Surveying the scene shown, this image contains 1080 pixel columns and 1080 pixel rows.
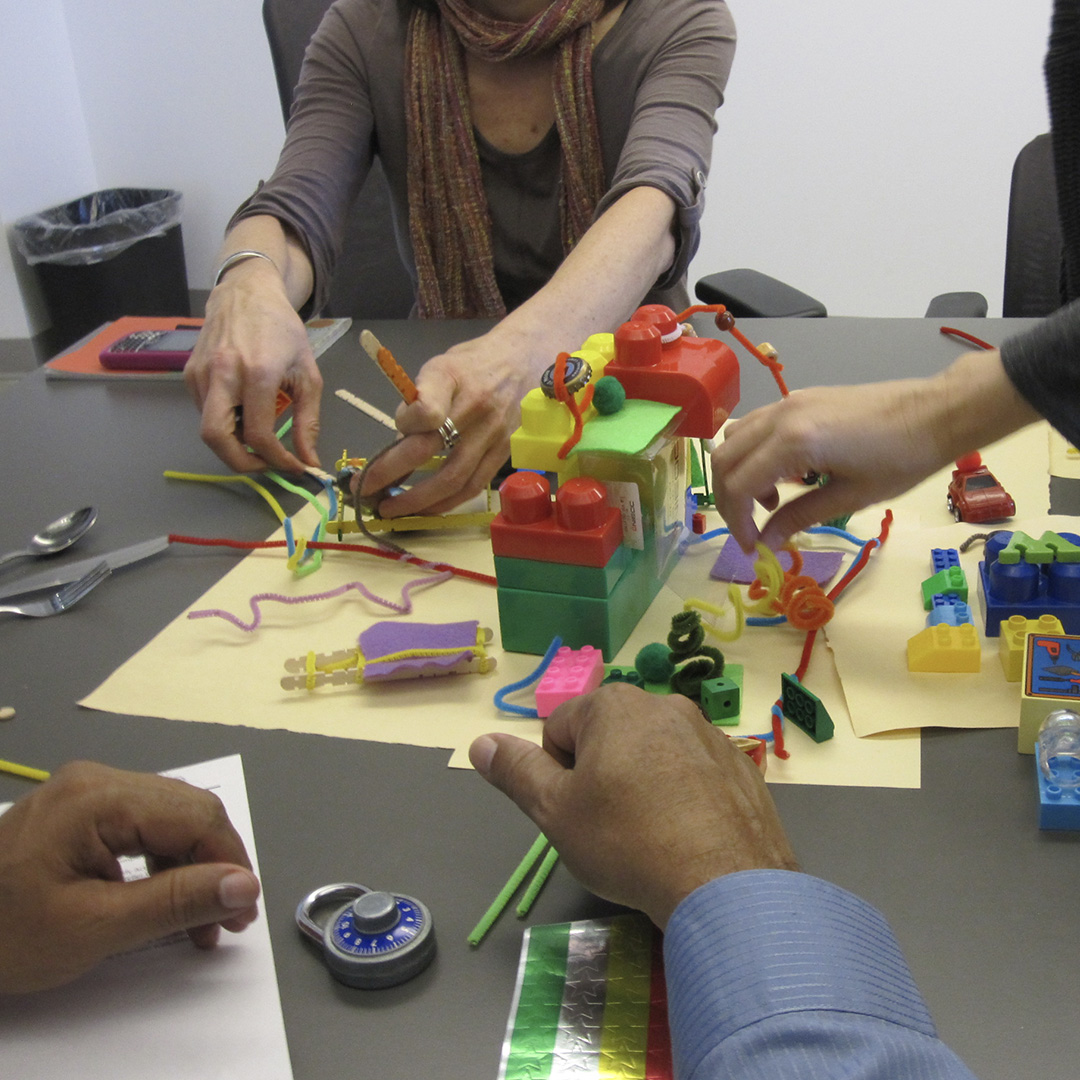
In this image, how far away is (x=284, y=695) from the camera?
806 mm

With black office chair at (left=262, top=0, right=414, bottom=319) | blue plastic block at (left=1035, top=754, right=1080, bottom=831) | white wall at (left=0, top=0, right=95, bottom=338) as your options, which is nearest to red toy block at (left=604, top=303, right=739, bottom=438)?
blue plastic block at (left=1035, top=754, right=1080, bottom=831)

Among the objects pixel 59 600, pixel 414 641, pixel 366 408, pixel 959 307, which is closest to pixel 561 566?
pixel 414 641

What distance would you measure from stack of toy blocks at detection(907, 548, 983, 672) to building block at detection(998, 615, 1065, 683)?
0.06ft

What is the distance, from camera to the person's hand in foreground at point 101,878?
538 mm

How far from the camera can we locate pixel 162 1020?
55 centimetres

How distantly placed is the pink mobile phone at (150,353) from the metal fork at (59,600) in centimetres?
55

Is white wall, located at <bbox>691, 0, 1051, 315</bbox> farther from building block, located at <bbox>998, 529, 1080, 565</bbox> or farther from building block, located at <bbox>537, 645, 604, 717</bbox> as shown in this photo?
building block, located at <bbox>537, 645, 604, 717</bbox>

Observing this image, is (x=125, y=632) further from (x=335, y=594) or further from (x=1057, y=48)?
(x=1057, y=48)

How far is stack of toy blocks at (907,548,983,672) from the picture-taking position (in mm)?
763

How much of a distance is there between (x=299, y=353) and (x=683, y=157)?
52cm

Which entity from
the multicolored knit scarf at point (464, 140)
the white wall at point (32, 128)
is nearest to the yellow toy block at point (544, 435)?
the multicolored knit scarf at point (464, 140)

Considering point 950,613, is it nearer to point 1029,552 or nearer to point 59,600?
point 1029,552

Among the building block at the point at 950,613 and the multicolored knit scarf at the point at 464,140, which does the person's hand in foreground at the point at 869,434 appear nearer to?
the building block at the point at 950,613

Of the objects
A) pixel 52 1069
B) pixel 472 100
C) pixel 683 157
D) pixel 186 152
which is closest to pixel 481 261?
pixel 472 100
